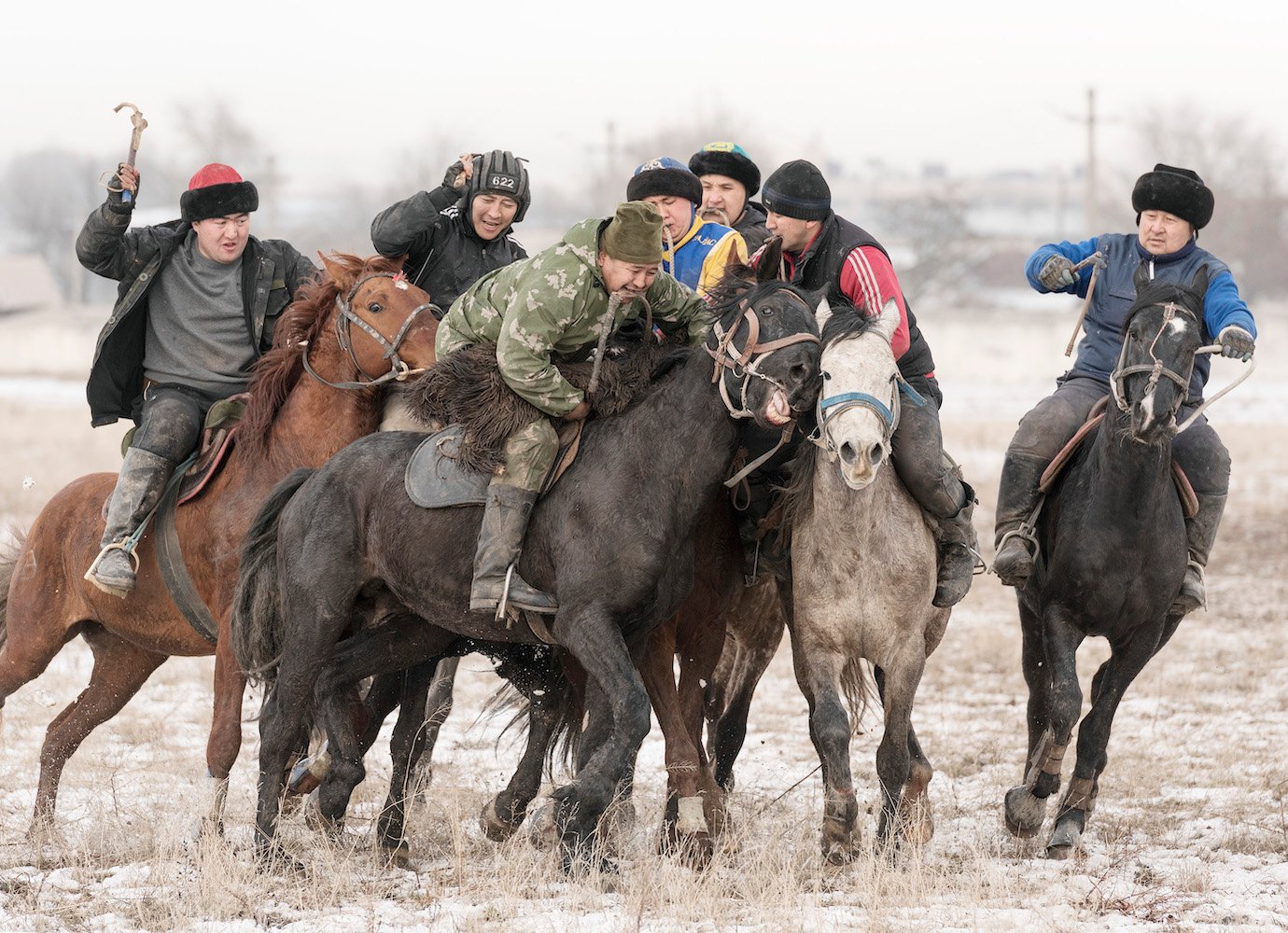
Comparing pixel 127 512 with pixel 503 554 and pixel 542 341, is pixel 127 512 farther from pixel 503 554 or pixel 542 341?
pixel 542 341

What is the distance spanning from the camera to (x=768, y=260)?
19.2 ft

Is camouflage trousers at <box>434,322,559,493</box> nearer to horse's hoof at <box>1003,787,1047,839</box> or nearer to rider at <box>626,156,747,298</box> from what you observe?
rider at <box>626,156,747,298</box>

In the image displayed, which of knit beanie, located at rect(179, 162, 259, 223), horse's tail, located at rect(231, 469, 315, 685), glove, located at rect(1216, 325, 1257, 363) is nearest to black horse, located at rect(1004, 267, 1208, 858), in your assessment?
glove, located at rect(1216, 325, 1257, 363)

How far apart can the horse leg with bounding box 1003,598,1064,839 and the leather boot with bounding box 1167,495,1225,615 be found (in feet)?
2.19

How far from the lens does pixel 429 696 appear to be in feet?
27.1

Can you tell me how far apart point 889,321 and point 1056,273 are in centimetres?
153

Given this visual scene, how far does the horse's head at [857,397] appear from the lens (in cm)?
530

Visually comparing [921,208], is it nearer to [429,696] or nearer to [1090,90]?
[1090,90]

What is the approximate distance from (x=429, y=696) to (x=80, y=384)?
3002cm

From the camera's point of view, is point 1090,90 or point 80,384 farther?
point 1090,90

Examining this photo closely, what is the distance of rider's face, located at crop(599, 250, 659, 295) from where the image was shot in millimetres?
5695

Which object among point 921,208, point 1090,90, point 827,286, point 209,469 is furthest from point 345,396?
point 921,208

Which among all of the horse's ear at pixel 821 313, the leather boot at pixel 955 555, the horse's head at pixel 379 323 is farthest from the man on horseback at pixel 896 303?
the horse's head at pixel 379 323

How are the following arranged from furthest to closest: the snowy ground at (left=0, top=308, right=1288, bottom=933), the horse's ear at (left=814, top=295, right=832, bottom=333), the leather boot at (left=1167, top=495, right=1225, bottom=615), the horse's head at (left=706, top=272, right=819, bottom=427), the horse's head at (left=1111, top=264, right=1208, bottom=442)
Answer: the leather boot at (left=1167, top=495, right=1225, bottom=615) → the horse's head at (left=1111, top=264, right=1208, bottom=442) → the horse's ear at (left=814, top=295, right=832, bottom=333) → the horse's head at (left=706, top=272, right=819, bottom=427) → the snowy ground at (left=0, top=308, right=1288, bottom=933)
